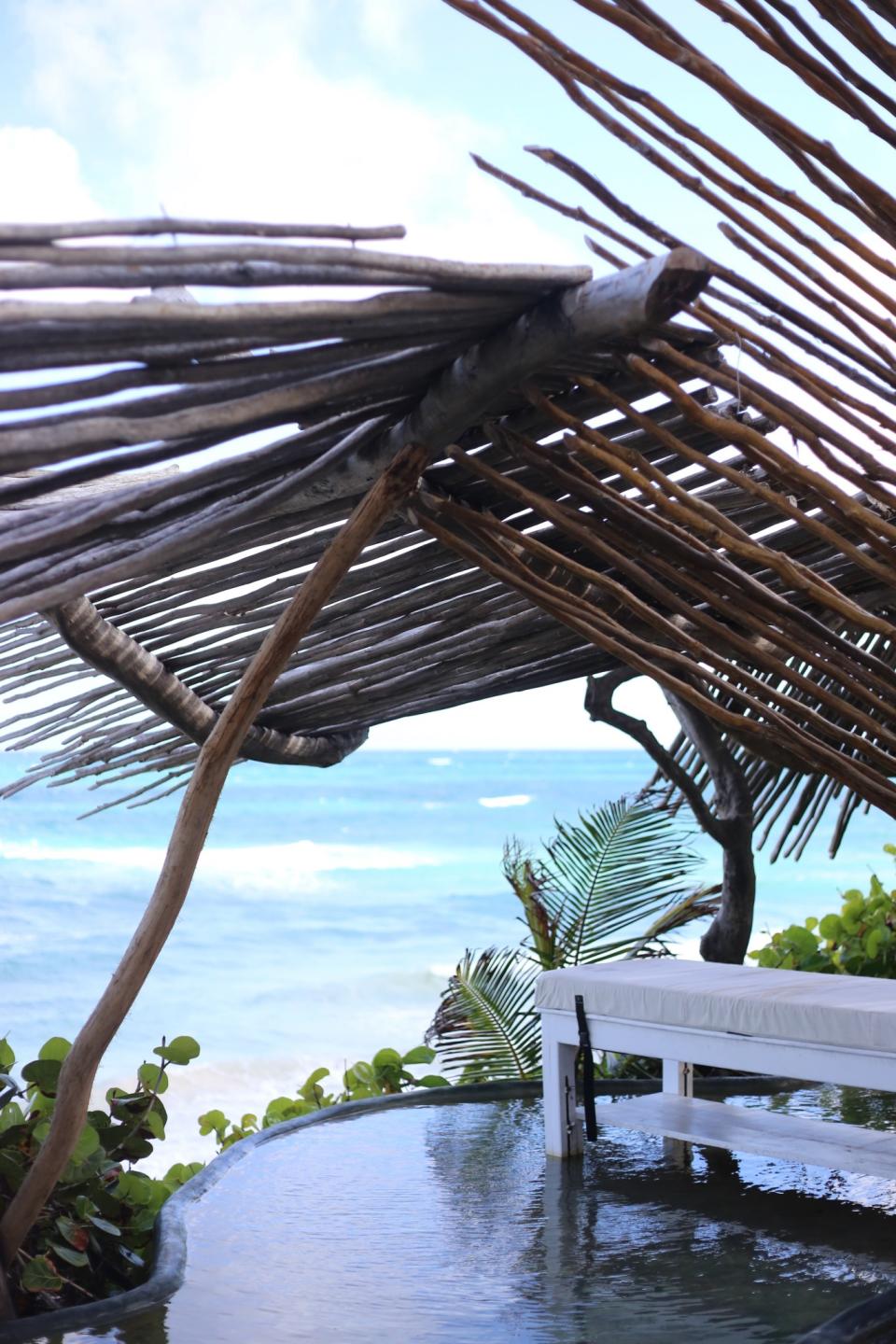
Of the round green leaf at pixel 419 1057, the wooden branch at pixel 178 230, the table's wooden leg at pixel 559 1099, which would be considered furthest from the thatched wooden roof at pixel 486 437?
the round green leaf at pixel 419 1057

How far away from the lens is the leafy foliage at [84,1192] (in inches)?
88.0

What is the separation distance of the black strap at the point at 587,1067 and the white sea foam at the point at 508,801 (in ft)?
84.9

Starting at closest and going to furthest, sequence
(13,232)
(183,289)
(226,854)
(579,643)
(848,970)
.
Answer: (13,232), (183,289), (579,643), (848,970), (226,854)

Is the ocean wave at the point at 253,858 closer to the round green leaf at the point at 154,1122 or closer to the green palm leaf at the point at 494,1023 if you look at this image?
the green palm leaf at the point at 494,1023

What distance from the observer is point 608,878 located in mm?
4945

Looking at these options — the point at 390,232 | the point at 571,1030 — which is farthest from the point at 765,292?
the point at 571,1030

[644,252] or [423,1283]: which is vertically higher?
[644,252]

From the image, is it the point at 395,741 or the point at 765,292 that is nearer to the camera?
the point at 765,292

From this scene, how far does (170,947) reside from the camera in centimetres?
1686

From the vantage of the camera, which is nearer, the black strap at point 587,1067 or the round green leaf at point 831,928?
the black strap at point 587,1067

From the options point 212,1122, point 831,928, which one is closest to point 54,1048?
point 212,1122

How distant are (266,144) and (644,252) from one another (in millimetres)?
26272

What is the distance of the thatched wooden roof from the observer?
1375mm

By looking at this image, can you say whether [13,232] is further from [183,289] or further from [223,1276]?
[223,1276]
